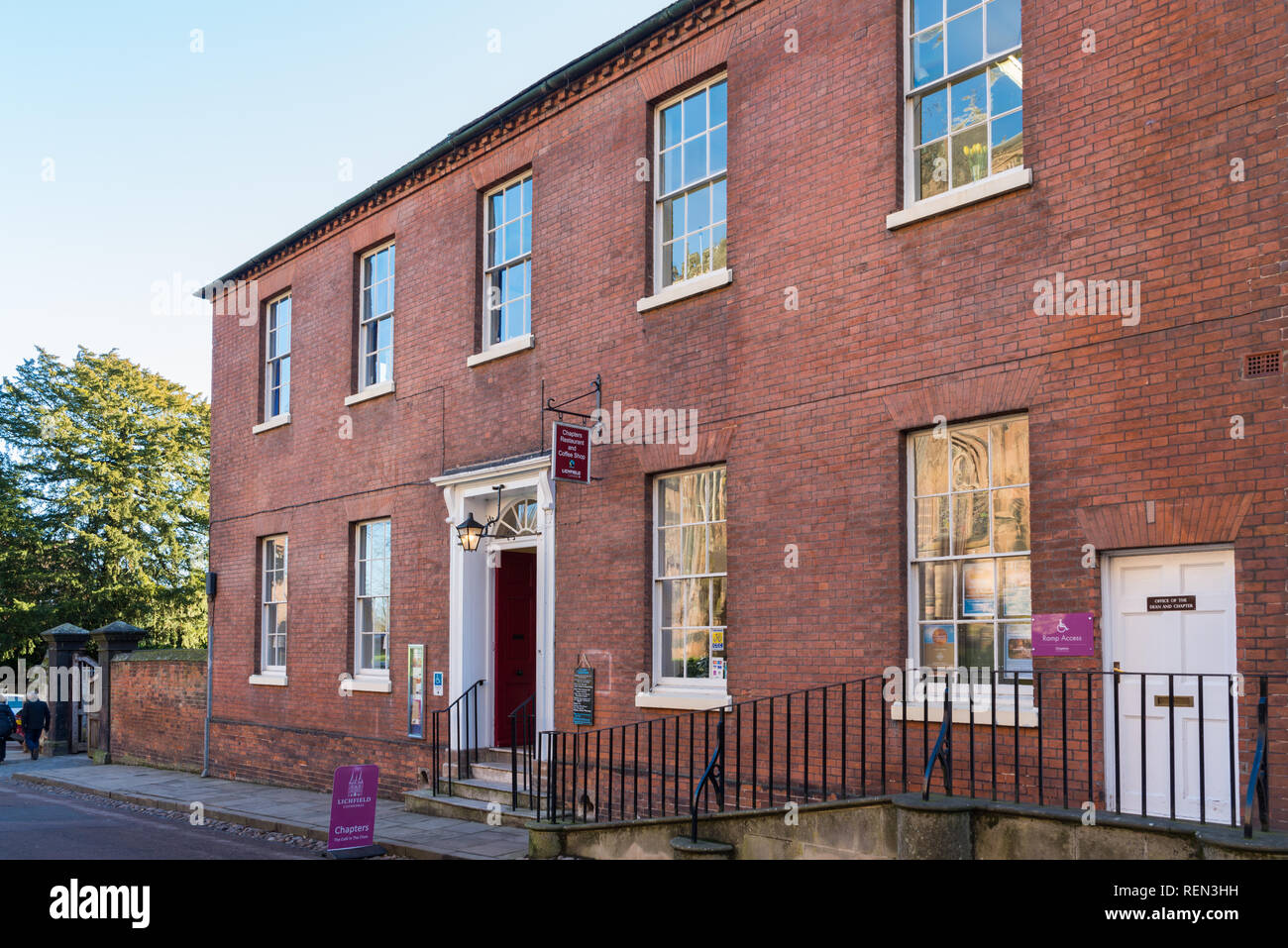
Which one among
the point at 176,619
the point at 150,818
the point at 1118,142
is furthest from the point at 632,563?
the point at 176,619

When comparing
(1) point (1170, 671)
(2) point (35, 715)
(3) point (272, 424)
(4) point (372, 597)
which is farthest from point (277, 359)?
(1) point (1170, 671)

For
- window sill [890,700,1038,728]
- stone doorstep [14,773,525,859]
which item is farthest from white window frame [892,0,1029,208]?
stone doorstep [14,773,525,859]

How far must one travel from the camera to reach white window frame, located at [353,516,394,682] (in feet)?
49.8

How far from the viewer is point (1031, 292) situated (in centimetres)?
843

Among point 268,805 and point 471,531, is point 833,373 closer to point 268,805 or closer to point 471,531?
point 471,531

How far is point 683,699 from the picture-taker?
1067cm

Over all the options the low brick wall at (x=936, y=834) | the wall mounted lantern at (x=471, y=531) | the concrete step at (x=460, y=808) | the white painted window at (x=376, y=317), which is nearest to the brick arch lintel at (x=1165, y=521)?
the low brick wall at (x=936, y=834)

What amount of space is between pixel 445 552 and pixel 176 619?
30.7 meters

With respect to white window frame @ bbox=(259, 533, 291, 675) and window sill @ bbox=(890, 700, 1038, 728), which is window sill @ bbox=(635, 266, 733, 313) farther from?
white window frame @ bbox=(259, 533, 291, 675)

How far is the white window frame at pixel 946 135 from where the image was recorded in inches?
342

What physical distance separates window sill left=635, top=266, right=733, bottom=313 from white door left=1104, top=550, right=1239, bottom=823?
4.35 m

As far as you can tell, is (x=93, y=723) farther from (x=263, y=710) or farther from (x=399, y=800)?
(x=399, y=800)

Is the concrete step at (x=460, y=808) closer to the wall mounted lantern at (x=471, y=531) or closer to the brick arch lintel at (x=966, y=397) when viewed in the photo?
the wall mounted lantern at (x=471, y=531)

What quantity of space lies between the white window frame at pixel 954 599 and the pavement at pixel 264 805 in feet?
12.8
